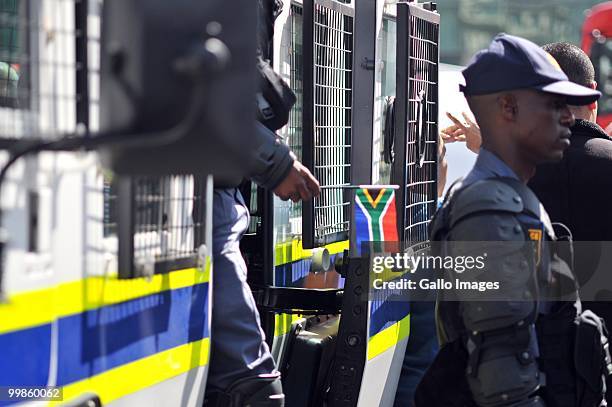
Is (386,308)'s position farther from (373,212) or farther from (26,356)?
(26,356)

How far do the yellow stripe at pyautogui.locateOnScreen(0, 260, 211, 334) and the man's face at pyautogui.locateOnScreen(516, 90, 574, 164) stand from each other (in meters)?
0.99

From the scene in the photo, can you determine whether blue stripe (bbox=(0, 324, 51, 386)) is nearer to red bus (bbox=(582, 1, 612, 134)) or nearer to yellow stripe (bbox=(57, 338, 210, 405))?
yellow stripe (bbox=(57, 338, 210, 405))

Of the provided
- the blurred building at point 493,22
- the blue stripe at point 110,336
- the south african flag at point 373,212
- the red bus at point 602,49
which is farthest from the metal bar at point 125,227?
the blurred building at point 493,22

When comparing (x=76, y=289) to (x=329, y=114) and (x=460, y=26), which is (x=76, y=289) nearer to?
(x=329, y=114)

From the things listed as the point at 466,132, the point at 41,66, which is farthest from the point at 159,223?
the point at 466,132

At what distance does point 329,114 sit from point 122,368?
2.08 meters

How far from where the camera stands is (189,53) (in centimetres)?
181

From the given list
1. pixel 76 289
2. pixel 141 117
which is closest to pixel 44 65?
pixel 76 289

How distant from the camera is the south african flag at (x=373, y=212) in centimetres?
411

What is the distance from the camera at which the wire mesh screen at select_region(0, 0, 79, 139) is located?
2.43 m

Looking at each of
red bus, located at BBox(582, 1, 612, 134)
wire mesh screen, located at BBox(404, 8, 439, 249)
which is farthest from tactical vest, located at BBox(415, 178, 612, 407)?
red bus, located at BBox(582, 1, 612, 134)

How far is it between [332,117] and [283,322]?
847 mm

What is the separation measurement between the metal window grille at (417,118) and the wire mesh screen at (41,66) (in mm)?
2131

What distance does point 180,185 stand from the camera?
10.2 ft
